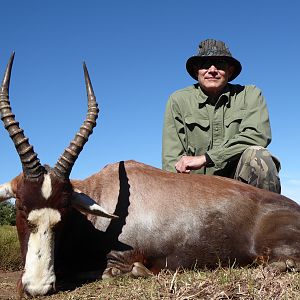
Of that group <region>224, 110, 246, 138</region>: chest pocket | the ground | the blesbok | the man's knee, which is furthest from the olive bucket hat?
the ground

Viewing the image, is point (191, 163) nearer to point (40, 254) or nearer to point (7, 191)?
point (7, 191)

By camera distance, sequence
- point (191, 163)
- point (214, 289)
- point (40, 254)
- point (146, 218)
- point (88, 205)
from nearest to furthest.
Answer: point (214, 289), point (40, 254), point (88, 205), point (146, 218), point (191, 163)

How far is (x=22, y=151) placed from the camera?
4.82 meters

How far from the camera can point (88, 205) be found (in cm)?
498

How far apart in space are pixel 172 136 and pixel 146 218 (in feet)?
7.60

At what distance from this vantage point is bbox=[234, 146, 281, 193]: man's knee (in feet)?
20.5

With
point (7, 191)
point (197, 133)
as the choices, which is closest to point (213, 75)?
point (197, 133)

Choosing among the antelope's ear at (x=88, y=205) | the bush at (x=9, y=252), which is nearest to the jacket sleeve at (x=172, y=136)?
the antelope's ear at (x=88, y=205)

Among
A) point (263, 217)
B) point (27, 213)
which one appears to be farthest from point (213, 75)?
point (27, 213)

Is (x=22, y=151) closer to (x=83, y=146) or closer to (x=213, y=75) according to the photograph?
(x=83, y=146)

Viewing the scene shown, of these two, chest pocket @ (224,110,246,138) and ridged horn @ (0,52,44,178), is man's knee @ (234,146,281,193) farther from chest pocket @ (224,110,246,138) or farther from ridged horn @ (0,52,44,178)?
ridged horn @ (0,52,44,178)

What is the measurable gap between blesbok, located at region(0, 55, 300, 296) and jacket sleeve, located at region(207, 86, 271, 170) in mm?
827

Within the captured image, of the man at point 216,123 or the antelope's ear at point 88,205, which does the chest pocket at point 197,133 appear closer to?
the man at point 216,123

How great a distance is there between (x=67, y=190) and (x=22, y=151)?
55cm
